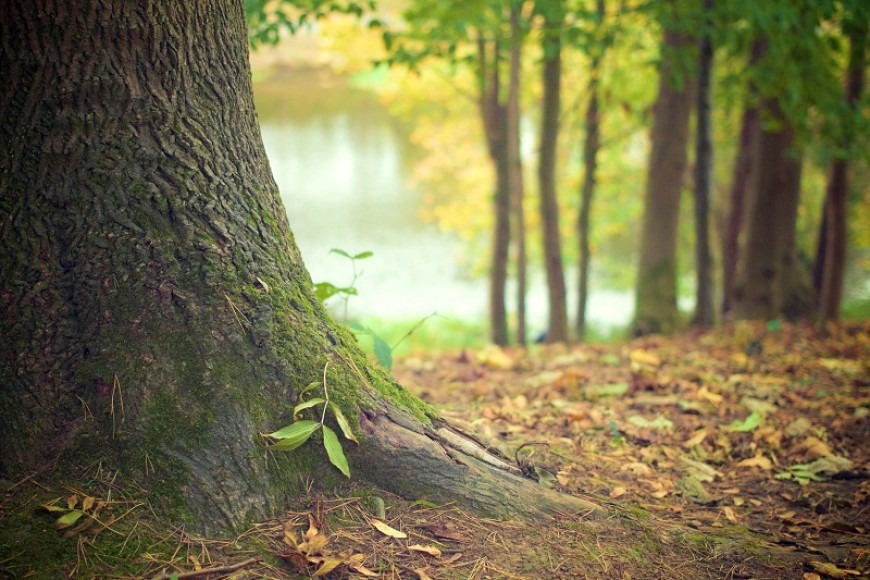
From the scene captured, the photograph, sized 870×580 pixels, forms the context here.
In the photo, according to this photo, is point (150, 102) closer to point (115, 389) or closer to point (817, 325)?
point (115, 389)

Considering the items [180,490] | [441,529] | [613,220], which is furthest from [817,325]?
[613,220]

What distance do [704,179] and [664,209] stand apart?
2.39 ft

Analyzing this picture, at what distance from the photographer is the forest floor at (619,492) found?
2.08 m

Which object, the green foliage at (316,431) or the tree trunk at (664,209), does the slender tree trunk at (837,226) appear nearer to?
the tree trunk at (664,209)

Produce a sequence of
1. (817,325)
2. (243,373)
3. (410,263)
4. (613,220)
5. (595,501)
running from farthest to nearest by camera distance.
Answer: (410,263) → (613,220) → (817,325) → (595,501) → (243,373)

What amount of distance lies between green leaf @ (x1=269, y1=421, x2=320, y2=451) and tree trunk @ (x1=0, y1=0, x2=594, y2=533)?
0.18ft

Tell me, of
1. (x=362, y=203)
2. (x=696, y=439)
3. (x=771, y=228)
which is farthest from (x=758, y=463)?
(x=362, y=203)

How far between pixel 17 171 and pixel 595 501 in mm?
2187

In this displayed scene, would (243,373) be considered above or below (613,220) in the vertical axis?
above

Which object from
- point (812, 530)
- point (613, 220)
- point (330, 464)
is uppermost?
point (330, 464)

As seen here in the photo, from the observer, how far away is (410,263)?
22.3 m

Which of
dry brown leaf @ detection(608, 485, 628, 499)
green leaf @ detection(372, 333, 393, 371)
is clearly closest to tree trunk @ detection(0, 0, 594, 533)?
green leaf @ detection(372, 333, 393, 371)

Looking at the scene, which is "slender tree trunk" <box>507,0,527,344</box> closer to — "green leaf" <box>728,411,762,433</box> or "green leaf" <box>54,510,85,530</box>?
"green leaf" <box>728,411,762,433</box>

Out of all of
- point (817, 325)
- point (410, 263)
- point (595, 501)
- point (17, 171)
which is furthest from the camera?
point (410, 263)
